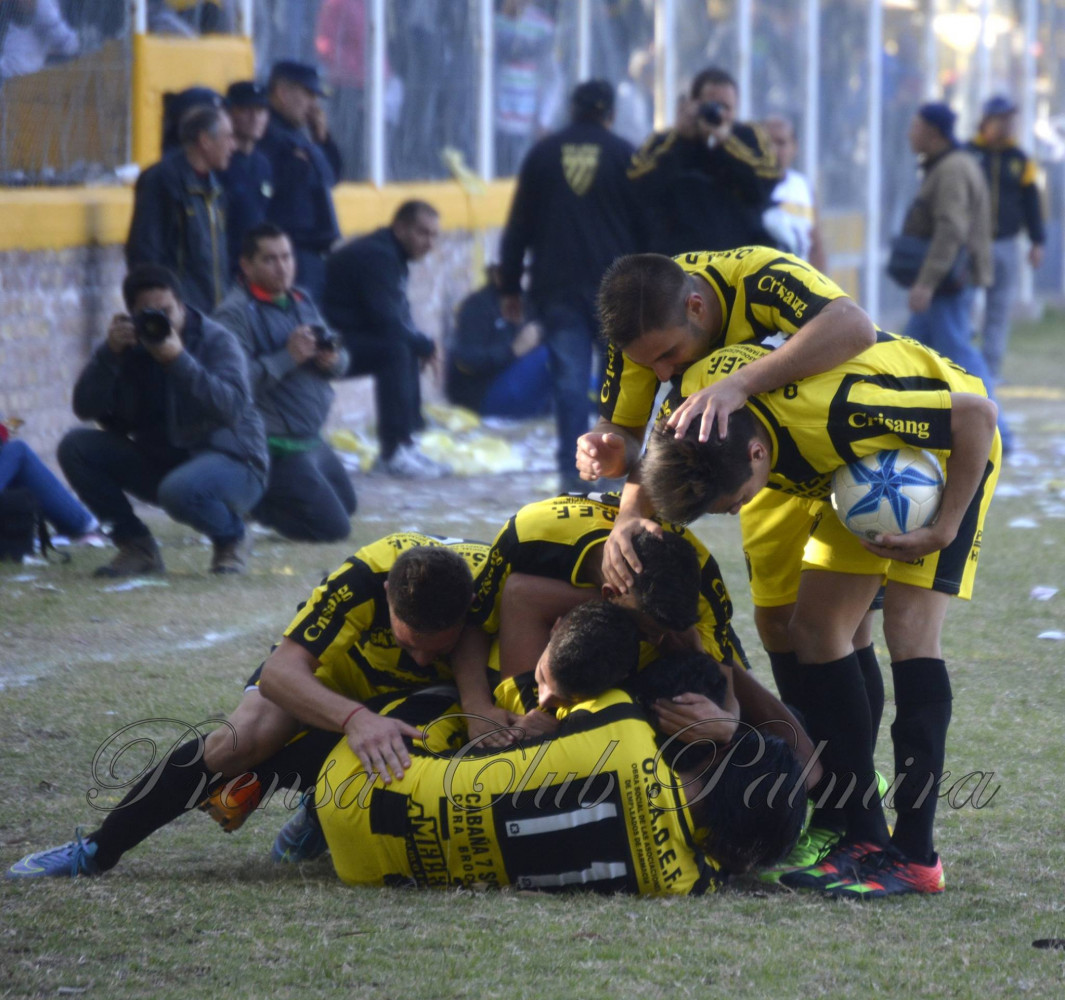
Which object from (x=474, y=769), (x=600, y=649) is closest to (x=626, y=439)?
(x=600, y=649)

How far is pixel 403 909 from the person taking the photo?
3.42m

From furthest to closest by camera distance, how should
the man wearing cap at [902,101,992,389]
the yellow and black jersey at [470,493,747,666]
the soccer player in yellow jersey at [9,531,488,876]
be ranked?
the man wearing cap at [902,101,992,389]
the yellow and black jersey at [470,493,747,666]
the soccer player in yellow jersey at [9,531,488,876]

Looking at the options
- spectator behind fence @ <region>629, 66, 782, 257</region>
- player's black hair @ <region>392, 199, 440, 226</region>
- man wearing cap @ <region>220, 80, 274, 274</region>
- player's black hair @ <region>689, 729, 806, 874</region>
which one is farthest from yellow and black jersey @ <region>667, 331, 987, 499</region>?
player's black hair @ <region>392, 199, 440, 226</region>

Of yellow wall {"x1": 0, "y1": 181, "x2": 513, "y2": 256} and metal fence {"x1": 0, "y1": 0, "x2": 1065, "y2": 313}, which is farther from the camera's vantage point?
metal fence {"x1": 0, "y1": 0, "x2": 1065, "y2": 313}

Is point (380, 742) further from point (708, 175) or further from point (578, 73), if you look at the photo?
point (578, 73)

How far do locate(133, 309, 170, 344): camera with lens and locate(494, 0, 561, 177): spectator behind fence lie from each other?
24.3 ft

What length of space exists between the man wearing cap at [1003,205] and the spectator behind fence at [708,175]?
4261 millimetres

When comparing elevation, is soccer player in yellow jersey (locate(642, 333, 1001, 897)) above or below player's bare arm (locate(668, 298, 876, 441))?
below

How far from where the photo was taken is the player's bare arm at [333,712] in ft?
11.8

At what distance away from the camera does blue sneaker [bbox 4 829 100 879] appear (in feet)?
11.8

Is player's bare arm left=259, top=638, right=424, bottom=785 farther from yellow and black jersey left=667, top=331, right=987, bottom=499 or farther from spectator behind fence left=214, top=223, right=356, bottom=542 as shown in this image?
spectator behind fence left=214, top=223, right=356, bottom=542

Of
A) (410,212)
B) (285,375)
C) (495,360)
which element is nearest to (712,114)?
(410,212)

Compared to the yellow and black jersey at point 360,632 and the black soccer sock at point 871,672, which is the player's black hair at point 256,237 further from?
the black soccer sock at point 871,672

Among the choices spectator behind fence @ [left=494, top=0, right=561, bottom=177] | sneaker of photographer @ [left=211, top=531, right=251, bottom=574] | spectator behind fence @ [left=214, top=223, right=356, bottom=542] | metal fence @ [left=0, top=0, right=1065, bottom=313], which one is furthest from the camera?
spectator behind fence @ [left=494, top=0, right=561, bottom=177]
